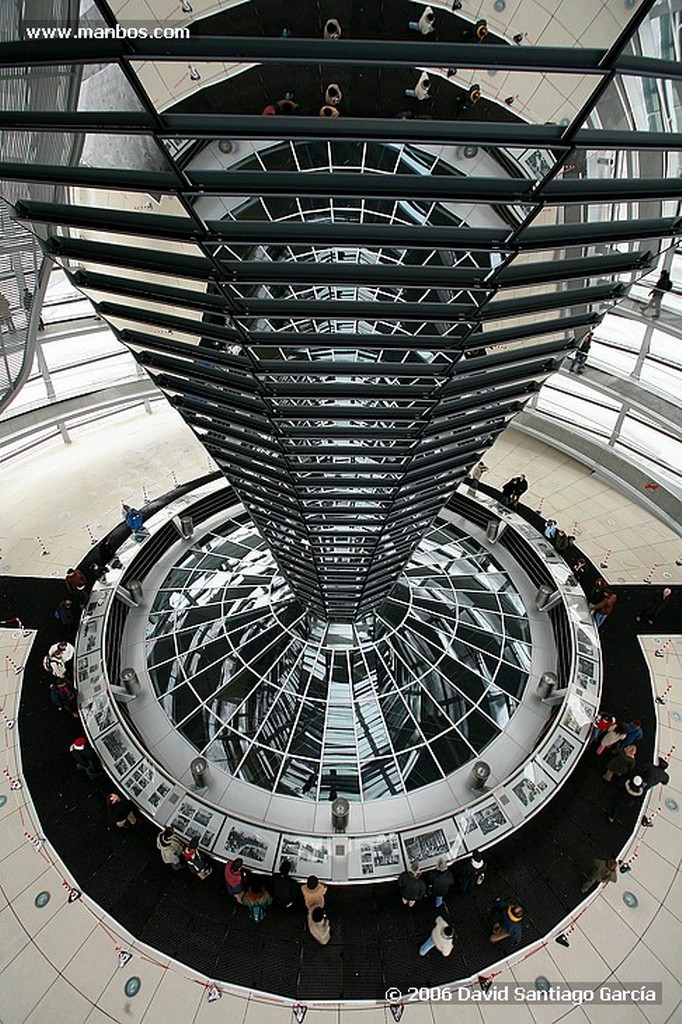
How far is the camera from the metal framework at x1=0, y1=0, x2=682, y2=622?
339 centimetres

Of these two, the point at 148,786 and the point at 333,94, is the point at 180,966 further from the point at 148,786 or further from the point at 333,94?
the point at 333,94

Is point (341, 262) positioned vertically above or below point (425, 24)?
below

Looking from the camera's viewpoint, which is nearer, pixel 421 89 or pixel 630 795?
pixel 421 89

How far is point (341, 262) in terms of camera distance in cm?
611

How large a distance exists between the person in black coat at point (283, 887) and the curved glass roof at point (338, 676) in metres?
1.68

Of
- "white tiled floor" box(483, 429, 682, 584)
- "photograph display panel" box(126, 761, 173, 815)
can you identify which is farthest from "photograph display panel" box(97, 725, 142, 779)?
"white tiled floor" box(483, 429, 682, 584)

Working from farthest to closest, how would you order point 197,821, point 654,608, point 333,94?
1. point 654,608
2. point 197,821
3. point 333,94

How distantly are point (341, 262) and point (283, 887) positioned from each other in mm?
8831

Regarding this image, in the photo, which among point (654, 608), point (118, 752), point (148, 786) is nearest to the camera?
point (148, 786)

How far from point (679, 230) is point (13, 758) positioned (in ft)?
43.5

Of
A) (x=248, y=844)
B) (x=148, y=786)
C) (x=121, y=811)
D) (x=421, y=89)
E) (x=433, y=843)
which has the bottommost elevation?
(x=433, y=843)

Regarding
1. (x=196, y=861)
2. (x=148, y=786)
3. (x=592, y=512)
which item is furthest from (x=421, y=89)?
(x=592, y=512)

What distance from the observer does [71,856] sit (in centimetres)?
1026

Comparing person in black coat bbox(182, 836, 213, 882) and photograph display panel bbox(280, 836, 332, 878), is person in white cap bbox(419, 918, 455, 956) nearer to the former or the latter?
photograph display panel bbox(280, 836, 332, 878)
